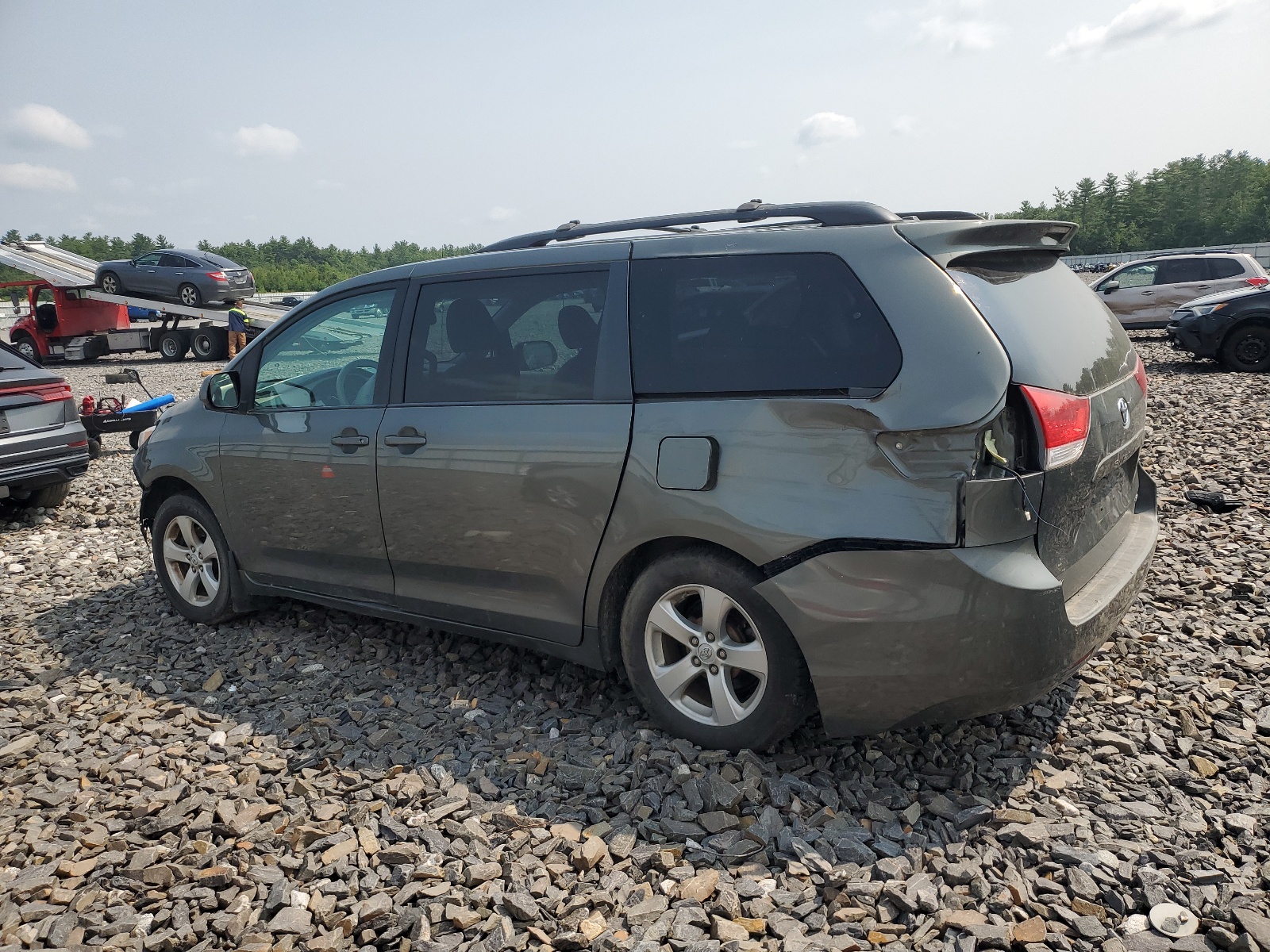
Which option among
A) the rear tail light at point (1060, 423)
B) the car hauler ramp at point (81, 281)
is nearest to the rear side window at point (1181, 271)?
the rear tail light at point (1060, 423)

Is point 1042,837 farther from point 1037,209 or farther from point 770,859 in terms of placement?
point 1037,209

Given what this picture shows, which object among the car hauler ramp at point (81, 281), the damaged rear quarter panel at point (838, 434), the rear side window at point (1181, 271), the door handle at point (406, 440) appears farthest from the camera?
the car hauler ramp at point (81, 281)

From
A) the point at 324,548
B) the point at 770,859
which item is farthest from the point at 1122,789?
the point at 324,548

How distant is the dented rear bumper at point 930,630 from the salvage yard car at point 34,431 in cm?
698

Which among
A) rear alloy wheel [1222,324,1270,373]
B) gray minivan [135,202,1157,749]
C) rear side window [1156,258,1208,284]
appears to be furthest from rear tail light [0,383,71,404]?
rear side window [1156,258,1208,284]

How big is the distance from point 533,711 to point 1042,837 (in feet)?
6.51

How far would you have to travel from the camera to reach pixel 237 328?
23.5 m

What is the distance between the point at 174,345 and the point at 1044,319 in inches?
1024

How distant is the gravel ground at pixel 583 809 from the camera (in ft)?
8.80

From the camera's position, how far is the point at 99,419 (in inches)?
420

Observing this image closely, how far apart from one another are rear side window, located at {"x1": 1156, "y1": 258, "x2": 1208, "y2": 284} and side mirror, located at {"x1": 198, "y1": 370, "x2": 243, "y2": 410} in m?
20.0

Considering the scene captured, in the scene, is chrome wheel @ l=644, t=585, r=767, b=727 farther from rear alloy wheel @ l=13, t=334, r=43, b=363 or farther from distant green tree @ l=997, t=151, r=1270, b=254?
distant green tree @ l=997, t=151, r=1270, b=254

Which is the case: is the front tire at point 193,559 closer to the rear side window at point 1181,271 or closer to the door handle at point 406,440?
the door handle at point 406,440

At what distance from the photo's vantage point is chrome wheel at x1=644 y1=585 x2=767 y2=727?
329cm
